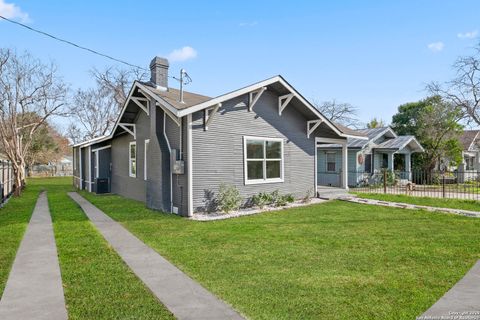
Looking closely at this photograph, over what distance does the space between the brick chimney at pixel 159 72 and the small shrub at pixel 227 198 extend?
462 centimetres

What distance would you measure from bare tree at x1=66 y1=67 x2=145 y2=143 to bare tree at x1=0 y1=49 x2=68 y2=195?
36.5 ft

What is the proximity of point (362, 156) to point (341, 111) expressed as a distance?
2018 cm

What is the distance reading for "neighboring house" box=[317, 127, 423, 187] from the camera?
18.5 meters

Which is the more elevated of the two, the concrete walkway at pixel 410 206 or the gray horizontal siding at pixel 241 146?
the gray horizontal siding at pixel 241 146

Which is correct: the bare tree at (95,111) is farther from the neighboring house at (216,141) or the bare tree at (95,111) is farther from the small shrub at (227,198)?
the small shrub at (227,198)

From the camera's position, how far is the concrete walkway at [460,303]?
3162 mm

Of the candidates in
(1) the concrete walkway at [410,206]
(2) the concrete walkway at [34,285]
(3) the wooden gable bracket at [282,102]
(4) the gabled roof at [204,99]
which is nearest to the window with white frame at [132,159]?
(4) the gabled roof at [204,99]

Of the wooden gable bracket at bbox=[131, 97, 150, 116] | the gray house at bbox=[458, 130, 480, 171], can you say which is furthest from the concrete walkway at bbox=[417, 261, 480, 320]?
the gray house at bbox=[458, 130, 480, 171]

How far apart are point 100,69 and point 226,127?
31.5 meters

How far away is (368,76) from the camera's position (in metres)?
17.6

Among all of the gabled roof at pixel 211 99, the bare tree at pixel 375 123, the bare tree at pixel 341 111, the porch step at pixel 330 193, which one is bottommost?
the porch step at pixel 330 193

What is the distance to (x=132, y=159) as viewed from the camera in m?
13.9

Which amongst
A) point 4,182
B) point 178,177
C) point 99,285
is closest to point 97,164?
point 4,182

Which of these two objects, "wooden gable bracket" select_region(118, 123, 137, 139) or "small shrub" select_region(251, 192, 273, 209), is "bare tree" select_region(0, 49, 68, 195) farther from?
"small shrub" select_region(251, 192, 273, 209)
